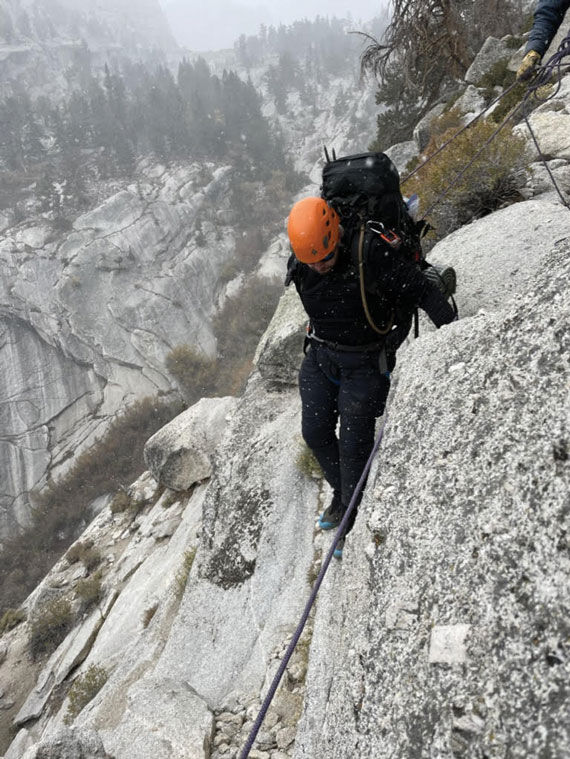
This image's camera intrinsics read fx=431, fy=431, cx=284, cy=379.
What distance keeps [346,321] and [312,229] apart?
2.43 feet

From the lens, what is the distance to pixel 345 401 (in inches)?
130

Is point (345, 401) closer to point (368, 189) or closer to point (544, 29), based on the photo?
point (368, 189)

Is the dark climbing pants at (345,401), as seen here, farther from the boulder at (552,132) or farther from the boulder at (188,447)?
the boulder at (188,447)

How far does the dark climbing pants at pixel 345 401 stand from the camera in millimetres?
3248

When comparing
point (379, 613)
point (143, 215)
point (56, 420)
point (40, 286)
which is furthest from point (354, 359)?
point (143, 215)

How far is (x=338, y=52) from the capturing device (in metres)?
76.7

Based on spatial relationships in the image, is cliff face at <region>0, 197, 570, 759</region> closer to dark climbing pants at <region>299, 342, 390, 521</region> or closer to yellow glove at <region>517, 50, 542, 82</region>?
dark climbing pants at <region>299, 342, 390, 521</region>

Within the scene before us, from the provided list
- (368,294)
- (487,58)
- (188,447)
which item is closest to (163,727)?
(368,294)

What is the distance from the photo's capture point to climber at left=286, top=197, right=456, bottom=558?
276 centimetres

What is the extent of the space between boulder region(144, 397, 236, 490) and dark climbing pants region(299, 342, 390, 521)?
5.55 metres

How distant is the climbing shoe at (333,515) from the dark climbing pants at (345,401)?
68 centimetres

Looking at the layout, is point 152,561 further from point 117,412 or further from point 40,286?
point 40,286

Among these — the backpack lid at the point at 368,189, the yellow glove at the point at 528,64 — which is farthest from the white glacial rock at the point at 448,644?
the yellow glove at the point at 528,64

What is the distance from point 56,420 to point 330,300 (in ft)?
108
